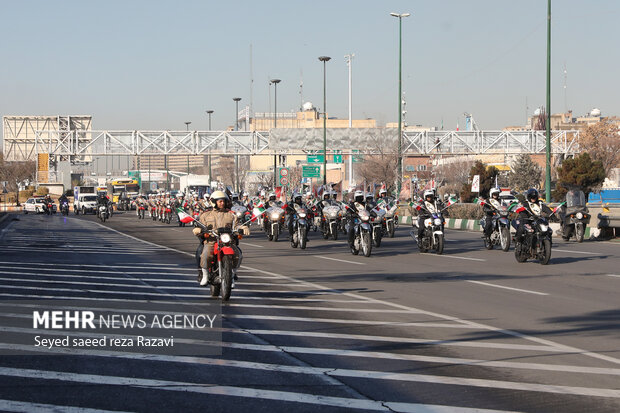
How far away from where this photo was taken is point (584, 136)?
96.4 m

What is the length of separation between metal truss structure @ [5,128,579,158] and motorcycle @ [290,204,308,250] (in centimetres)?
4722

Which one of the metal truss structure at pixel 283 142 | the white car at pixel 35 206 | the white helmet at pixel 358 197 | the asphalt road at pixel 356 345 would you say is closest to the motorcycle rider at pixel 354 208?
the white helmet at pixel 358 197

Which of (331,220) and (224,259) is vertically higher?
(224,259)

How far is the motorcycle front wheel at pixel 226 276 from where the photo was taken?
12719 millimetres

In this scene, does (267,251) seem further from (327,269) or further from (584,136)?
(584,136)

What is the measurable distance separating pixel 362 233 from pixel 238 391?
16.3 meters

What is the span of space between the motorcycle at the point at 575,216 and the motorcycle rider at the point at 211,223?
19.0m

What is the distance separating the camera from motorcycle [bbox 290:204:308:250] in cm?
2680

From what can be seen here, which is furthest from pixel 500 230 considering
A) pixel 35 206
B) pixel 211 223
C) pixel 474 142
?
pixel 35 206

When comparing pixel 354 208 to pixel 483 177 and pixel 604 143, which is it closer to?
pixel 483 177

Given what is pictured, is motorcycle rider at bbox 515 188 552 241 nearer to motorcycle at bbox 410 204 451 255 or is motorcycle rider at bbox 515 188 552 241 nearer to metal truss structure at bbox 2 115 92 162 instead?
motorcycle at bbox 410 204 451 255

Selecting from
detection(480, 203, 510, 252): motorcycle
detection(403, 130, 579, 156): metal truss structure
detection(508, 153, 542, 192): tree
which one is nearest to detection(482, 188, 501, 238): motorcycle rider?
detection(480, 203, 510, 252): motorcycle

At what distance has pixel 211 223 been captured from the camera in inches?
519

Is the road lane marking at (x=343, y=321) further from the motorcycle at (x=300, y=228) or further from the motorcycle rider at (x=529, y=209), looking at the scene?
the motorcycle at (x=300, y=228)
